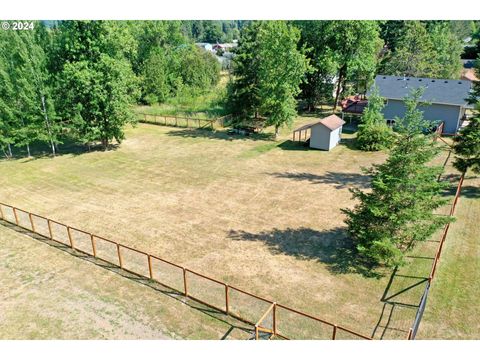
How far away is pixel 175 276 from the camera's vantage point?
52.6 ft

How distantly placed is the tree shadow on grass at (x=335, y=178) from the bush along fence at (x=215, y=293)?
12987 mm

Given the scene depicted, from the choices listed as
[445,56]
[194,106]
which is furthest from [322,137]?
[445,56]

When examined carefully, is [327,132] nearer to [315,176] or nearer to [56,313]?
[315,176]

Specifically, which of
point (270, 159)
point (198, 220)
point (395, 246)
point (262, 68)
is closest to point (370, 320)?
point (395, 246)

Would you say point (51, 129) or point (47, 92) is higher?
point (47, 92)

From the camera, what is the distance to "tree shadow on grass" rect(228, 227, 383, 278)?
1633cm

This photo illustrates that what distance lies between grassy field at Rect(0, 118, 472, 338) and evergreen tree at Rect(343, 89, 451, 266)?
132 cm

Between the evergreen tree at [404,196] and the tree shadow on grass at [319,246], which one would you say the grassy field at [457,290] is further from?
the tree shadow on grass at [319,246]

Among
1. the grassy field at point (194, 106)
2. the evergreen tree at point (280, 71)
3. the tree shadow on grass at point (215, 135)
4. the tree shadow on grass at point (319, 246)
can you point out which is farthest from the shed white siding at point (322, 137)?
the grassy field at point (194, 106)

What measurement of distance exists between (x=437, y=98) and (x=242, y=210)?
27.2 metres

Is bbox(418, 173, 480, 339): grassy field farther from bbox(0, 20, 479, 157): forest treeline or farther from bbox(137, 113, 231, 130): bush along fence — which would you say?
bbox(137, 113, 231, 130): bush along fence

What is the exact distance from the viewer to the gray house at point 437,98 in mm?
37031

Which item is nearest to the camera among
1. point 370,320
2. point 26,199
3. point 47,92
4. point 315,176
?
point 370,320

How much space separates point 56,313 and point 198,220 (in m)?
8.75
